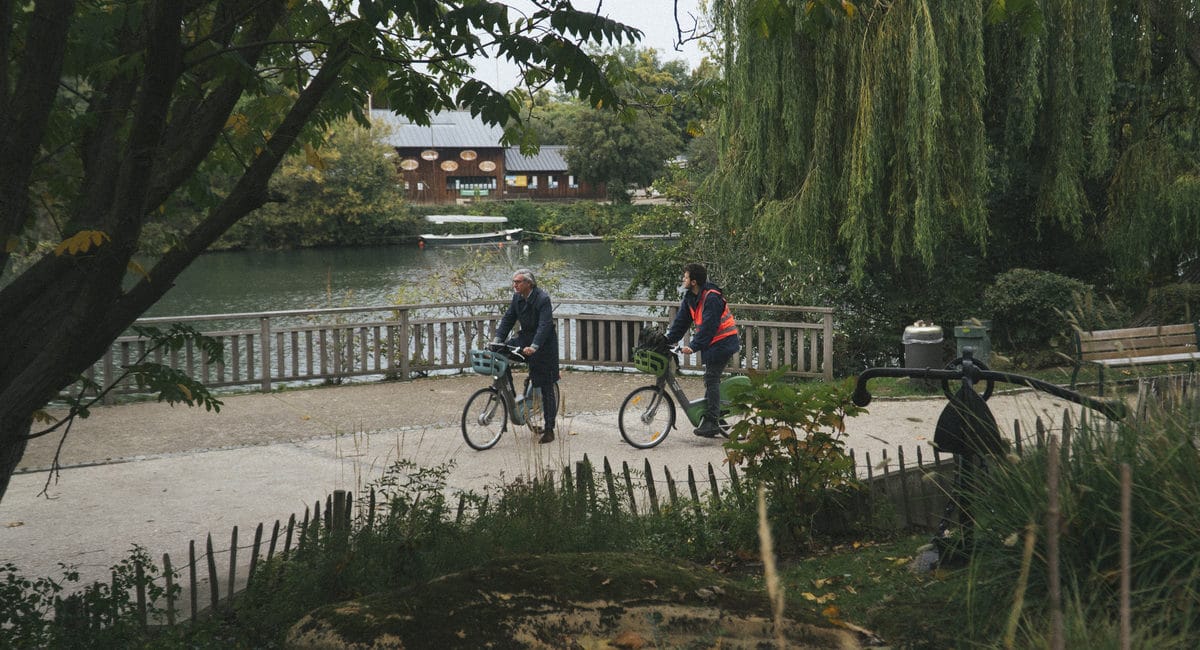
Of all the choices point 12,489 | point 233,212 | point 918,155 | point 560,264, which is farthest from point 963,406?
point 560,264

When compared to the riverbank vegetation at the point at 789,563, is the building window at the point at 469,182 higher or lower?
higher

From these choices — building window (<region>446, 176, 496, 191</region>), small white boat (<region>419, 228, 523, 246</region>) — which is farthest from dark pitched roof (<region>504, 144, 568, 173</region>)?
small white boat (<region>419, 228, 523, 246</region>)

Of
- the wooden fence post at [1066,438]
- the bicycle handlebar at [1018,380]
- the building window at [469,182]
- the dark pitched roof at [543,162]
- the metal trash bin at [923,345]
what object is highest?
the dark pitched roof at [543,162]

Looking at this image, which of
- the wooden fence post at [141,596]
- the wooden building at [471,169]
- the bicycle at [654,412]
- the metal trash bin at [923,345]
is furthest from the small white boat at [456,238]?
the wooden fence post at [141,596]

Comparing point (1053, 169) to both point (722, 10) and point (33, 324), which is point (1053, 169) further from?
point (33, 324)

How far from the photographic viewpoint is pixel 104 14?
213 inches

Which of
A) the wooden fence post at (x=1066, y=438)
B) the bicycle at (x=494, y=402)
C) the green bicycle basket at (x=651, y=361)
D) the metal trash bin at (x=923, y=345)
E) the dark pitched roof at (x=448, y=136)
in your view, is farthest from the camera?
the dark pitched roof at (x=448, y=136)

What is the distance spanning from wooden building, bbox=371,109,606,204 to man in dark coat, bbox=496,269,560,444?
200 feet

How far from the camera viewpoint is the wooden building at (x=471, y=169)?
7325cm

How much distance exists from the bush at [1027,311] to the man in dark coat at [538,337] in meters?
7.71

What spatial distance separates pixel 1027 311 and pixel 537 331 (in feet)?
27.1

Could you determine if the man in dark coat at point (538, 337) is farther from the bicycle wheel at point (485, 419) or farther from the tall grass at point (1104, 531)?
the tall grass at point (1104, 531)

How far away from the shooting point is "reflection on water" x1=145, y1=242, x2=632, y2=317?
3375 centimetres

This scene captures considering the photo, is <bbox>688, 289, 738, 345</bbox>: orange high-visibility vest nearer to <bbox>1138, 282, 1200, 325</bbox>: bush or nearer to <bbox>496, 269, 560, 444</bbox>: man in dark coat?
<bbox>496, 269, 560, 444</bbox>: man in dark coat
